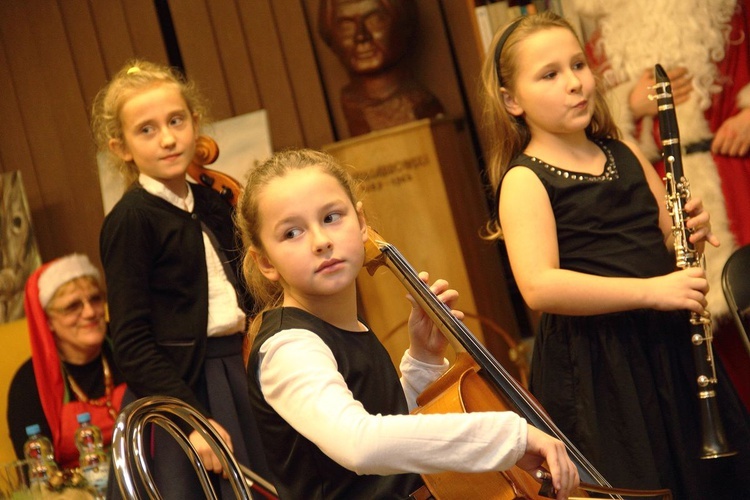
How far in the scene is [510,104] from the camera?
2258 millimetres

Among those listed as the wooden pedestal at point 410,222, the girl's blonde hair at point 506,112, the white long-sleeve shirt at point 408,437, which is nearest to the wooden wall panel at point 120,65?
the wooden pedestal at point 410,222

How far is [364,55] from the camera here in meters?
4.09

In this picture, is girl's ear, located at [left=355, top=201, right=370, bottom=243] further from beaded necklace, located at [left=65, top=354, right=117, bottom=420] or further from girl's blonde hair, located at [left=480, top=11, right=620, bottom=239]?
beaded necklace, located at [left=65, top=354, right=117, bottom=420]

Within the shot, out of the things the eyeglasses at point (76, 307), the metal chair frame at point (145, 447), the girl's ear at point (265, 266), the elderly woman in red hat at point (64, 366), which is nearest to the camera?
the metal chair frame at point (145, 447)

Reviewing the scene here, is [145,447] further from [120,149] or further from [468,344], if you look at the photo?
[120,149]

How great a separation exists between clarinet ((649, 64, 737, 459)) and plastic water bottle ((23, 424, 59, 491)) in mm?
1849

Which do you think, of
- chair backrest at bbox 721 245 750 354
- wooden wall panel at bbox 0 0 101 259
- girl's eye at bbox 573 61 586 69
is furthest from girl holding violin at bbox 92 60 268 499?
wooden wall panel at bbox 0 0 101 259

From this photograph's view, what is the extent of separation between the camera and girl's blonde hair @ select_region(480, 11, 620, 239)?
7.31 feet

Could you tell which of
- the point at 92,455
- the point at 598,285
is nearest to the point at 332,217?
the point at 598,285

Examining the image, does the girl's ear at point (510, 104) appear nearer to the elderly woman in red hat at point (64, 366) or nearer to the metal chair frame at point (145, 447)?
the metal chair frame at point (145, 447)

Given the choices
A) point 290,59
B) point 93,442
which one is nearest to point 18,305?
point 93,442

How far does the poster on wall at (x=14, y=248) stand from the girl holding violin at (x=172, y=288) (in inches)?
67.1

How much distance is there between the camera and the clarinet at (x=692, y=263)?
6.55ft

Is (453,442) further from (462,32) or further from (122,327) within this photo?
(462,32)
